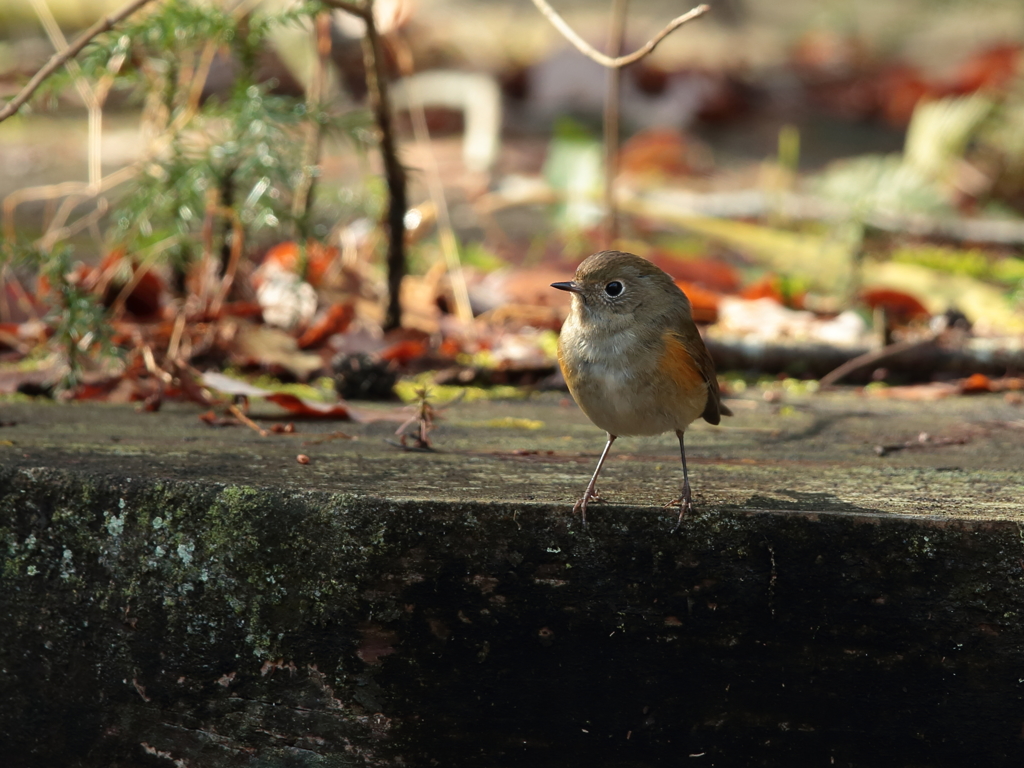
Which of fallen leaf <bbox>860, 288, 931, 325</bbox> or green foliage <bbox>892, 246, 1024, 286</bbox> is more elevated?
green foliage <bbox>892, 246, 1024, 286</bbox>

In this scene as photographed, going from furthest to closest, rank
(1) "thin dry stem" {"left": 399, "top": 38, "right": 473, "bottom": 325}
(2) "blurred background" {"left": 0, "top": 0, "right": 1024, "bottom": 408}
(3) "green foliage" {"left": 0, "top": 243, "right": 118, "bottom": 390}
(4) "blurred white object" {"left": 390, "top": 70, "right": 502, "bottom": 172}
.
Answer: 1. (4) "blurred white object" {"left": 390, "top": 70, "right": 502, "bottom": 172}
2. (1) "thin dry stem" {"left": 399, "top": 38, "right": 473, "bottom": 325}
3. (2) "blurred background" {"left": 0, "top": 0, "right": 1024, "bottom": 408}
4. (3) "green foliage" {"left": 0, "top": 243, "right": 118, "bottom": 390}

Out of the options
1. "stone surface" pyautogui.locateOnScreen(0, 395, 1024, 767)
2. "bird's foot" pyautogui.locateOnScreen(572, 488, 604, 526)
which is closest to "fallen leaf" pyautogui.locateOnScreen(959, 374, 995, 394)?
"stone surface" pyautogui.locateOnScreen(0, 395, 1024, 767)

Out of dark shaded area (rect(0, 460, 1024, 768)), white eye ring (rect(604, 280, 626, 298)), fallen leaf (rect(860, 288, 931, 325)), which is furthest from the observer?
fallen leaf (rect(860, 288, 931, 325))

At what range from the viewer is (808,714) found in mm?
1904

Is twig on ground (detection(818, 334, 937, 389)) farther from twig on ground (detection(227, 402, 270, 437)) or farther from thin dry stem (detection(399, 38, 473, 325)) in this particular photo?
twig on ground (detection(227, 402, 270, 437))

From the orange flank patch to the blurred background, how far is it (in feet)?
3.76

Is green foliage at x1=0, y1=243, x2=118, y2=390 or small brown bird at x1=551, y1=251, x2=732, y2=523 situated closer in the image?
small brown bird at x1=551, y1=251, x2=732, y2=523

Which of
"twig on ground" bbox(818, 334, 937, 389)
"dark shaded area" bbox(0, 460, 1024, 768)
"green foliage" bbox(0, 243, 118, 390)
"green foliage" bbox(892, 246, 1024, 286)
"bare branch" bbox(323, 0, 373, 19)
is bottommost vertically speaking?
"dark shaded area" bbox(0, 460, 1024, 768)

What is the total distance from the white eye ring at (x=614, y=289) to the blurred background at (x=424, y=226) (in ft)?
3.31

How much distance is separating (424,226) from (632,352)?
2.96 metres

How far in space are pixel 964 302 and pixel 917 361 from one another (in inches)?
72.2

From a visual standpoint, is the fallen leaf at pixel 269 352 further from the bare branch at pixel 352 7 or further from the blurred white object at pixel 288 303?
the bare branch at pixel 352 7

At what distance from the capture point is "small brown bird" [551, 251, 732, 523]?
2.26 metres

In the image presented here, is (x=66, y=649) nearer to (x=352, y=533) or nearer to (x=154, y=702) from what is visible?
(x=154, y=702)
